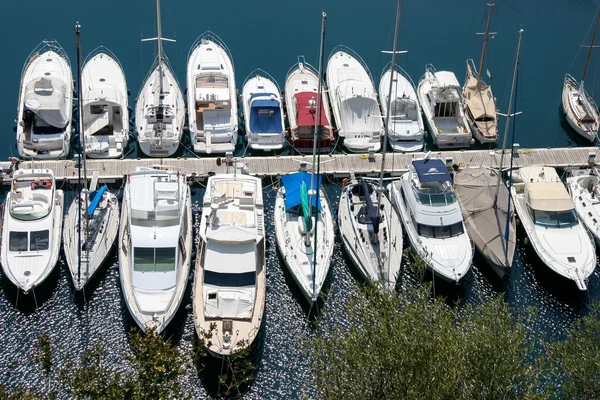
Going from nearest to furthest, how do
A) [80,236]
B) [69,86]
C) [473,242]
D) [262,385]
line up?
1. [262,385]
2. [80,236]
3. [473,242]
4. [69,86]

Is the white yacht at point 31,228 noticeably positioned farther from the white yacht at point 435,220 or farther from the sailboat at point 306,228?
the white yacht at point 435,220

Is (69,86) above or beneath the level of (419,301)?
above

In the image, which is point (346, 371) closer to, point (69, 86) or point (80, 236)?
point (80, 236)

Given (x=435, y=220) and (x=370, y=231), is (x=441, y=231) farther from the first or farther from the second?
(x=370, y=231)

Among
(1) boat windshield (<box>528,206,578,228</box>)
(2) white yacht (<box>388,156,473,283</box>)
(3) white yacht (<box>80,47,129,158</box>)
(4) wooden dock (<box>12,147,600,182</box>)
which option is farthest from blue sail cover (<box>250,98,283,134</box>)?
(1) boat windshield (<box>528,206,578,228</box>)

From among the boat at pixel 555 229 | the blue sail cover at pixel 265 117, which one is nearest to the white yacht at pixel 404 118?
the blue sail cover at pixel 265 117

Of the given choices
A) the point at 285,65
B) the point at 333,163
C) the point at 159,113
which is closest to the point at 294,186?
the point at 333,163

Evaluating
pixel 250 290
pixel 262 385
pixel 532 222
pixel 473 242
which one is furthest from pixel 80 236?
pixel 532 222
